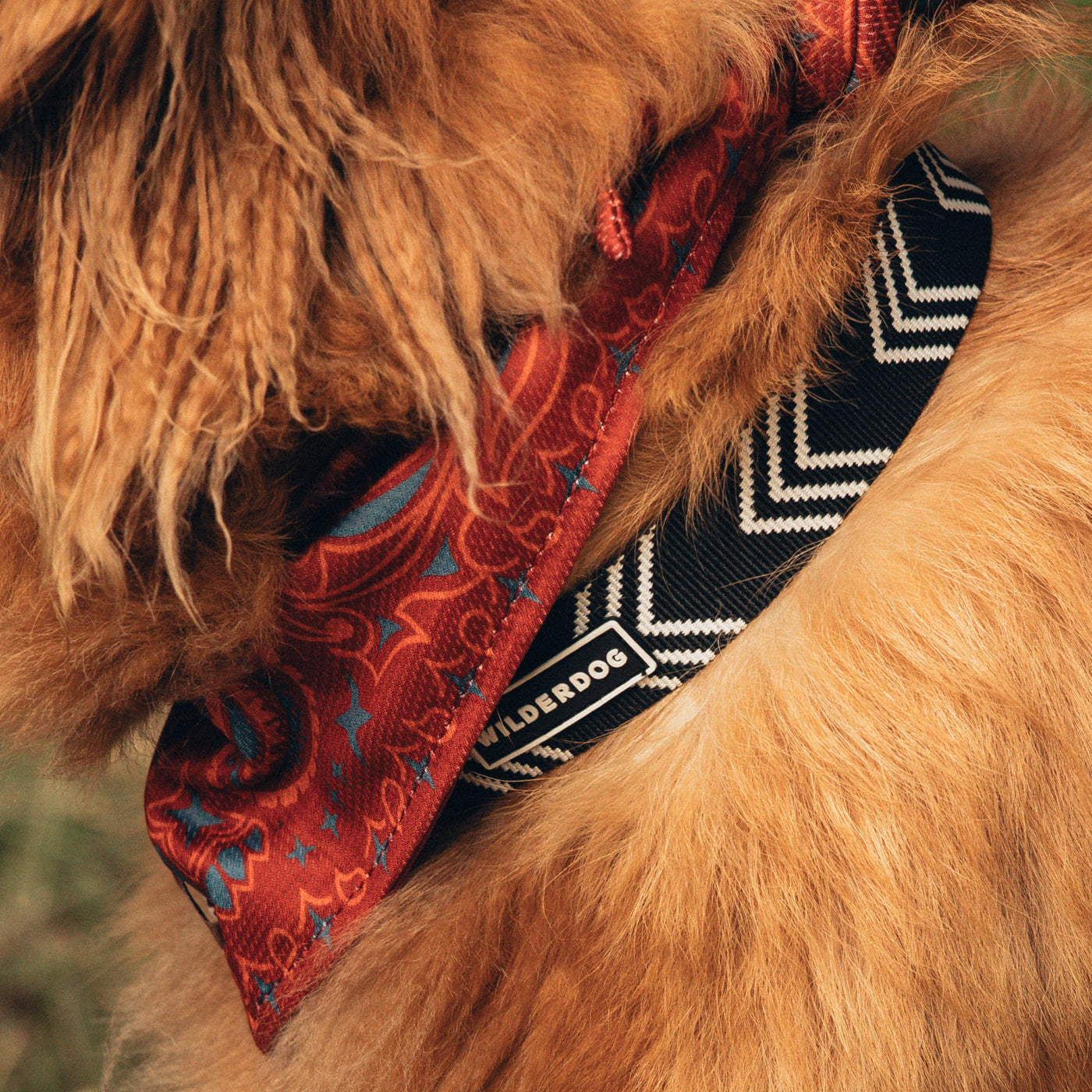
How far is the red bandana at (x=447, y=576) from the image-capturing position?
1.57 feet

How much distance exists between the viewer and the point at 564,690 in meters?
0.53

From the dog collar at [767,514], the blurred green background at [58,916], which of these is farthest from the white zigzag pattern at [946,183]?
the blurred green background at [58,916]

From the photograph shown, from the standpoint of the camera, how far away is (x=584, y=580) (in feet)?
1.72

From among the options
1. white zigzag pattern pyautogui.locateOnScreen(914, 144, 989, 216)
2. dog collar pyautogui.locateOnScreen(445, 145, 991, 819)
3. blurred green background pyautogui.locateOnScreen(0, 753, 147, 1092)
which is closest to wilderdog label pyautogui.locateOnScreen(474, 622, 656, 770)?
dog collar pyautogui.locateOnScreen(445, 145, 991, 819)

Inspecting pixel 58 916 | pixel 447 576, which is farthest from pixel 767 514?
pixel 58 916

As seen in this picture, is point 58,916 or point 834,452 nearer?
point 834,452

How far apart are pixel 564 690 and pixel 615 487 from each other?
11 centimetres

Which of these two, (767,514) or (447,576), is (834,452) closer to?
(767,514)

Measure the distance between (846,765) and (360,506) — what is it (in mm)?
271

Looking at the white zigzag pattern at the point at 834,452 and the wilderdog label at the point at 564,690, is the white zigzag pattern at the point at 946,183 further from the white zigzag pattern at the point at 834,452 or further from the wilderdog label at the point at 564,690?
the wilderdog label at the point at 564,690

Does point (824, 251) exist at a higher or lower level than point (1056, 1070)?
higher

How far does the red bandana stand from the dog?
0.06 feet

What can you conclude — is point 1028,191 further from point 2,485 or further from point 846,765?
point 2,485

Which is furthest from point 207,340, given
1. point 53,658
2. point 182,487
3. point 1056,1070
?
point 1056,1070
